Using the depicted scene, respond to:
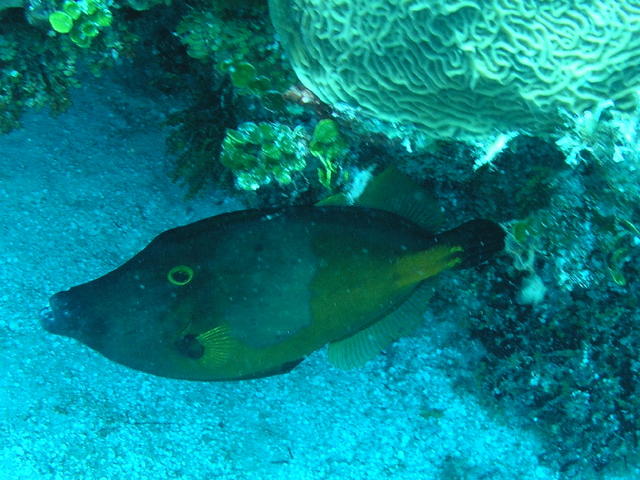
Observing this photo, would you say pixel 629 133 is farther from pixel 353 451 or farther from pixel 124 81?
pixel 124 81

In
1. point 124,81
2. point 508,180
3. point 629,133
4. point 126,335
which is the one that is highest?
point 629,133

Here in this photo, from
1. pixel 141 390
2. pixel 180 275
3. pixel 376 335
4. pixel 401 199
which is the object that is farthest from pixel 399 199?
pixel 141 390

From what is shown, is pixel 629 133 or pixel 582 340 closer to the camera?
pixel 629 133


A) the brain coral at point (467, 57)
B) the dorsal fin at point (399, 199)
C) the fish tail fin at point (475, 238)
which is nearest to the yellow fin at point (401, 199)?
the dorsal fin at point (399, 199)

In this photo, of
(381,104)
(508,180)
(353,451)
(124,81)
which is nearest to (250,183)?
(381,104)

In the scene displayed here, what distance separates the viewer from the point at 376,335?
2662mm

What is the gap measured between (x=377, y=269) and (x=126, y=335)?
129 cm

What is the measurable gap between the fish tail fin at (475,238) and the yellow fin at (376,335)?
1.08 ft

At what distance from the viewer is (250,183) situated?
2473 millimetres

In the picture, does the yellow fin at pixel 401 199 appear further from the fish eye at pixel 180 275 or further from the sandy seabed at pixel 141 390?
the sandy seabed at pixel 141 390

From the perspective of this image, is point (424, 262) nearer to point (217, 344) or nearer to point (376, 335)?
point (376, 335)

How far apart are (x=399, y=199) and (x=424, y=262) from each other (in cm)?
36

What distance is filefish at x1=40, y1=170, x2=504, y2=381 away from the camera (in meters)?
2.30

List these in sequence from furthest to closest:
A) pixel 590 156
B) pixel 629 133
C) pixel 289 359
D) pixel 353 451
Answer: pixel 353 451 → pixel 289 359 → pixel 590 156 → pixel 629 133
